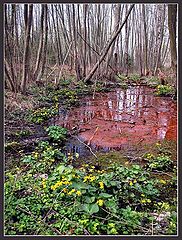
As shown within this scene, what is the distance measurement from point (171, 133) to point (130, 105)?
3.69 metres

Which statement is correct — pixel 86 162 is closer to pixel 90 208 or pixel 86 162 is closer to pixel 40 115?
pixel 90 208

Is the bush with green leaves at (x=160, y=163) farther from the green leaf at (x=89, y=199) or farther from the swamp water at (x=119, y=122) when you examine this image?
Result: the green leaf at (x=89, y=199)

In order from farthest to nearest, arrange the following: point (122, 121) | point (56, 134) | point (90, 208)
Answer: point (122, 121), point (56, 134), point (90, 208)

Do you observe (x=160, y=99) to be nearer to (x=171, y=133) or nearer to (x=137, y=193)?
(x=171, y=133)

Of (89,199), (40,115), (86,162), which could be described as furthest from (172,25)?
(89,199)

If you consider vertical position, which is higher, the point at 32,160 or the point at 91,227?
the point at 32,160

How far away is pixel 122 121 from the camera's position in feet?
22.5

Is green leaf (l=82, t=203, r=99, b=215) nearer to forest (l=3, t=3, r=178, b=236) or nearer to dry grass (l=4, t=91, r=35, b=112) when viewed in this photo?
forest (l=3, t=3, r=178, b=236)

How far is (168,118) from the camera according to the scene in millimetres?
7203

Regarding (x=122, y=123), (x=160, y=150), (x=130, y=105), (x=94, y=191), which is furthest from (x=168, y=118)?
(x=94, y=191)

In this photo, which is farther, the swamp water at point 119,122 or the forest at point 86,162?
the swamp water at point 119,122

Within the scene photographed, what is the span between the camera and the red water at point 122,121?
536cm

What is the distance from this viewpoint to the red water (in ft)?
17.6

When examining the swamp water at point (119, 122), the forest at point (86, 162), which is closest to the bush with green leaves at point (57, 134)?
the forest at point (86, 162)
